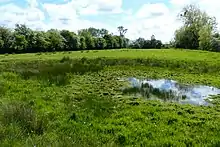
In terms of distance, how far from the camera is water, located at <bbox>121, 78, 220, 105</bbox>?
763 inches

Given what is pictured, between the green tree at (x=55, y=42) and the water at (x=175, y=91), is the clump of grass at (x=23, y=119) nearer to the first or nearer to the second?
the water at (x=175, y=91)

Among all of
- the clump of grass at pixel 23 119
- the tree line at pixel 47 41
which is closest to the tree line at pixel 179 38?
the tree line at pixel 47 41

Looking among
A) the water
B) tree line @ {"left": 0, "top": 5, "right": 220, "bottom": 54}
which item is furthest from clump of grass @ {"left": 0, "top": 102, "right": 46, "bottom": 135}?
tree line @ {"left": 0, "top": 5, "right": 220, "bottom": 54}

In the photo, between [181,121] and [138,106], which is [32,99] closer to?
[138,106]

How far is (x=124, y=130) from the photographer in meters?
11.9

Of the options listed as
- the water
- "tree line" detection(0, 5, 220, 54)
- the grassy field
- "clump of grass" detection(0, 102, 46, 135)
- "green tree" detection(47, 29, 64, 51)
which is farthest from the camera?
"green tree" detection(47, 29, 64, 51)

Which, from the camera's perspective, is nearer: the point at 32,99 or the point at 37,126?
the point at 37,126

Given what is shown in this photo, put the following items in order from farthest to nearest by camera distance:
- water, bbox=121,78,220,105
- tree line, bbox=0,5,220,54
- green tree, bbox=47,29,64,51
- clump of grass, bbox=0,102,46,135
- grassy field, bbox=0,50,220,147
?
1. green tree, bbox=47,29,64,51
2. tree line, bbox=0,5,220,54
3. water, bbox=121,78,220,105
4. clump of grass, bbox=0,102,46,135
5. grassy field, bbox=0,50,220,147

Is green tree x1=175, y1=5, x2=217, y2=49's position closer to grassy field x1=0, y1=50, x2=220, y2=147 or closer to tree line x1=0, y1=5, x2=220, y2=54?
tree line x1=0, y1=5, x2=220, y2=54

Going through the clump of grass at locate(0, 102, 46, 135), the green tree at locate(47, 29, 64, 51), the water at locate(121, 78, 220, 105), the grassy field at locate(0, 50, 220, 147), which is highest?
the green tree at locate(47, 29, 64, 51)

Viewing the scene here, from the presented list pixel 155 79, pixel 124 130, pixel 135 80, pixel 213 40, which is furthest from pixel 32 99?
pixel 213 40

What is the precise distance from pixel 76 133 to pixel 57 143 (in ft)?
9.02

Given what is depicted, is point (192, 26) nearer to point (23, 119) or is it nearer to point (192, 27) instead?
point (192, 27)

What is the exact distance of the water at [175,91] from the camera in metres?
19.4
